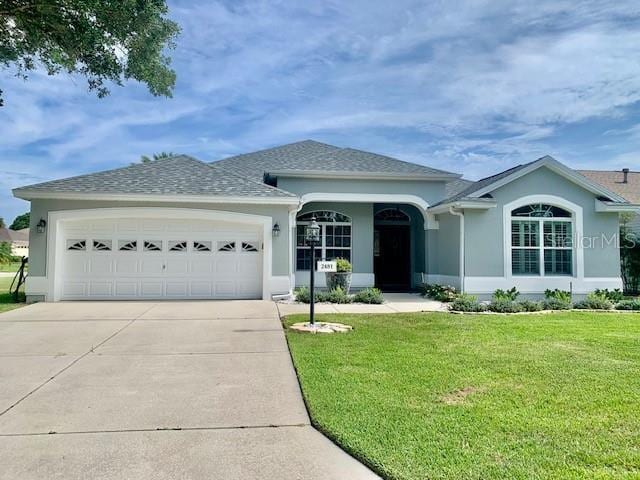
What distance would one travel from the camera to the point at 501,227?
531 inches

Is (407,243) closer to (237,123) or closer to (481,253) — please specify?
(481,253)

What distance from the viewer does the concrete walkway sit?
11.2m

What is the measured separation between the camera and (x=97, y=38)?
9945mm

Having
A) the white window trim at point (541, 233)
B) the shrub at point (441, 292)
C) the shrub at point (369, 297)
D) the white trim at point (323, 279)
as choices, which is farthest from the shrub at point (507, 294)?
the white trim at point (323, 279)

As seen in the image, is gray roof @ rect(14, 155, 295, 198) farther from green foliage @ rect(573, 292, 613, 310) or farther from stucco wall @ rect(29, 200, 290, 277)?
green foliage @ rect(573, 292, 613, 310)

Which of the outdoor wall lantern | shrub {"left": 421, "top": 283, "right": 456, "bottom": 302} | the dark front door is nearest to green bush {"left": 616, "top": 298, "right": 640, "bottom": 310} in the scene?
shrub {"left": 421, "top": 283, "right": 456, "bottom": 302}

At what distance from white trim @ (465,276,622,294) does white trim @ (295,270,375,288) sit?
13.3ft

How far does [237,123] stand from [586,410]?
1907 cm

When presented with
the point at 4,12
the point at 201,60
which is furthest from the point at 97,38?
the point at 201,60

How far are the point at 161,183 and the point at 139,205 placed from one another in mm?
1017

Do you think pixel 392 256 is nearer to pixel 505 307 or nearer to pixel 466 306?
pixel 466 306

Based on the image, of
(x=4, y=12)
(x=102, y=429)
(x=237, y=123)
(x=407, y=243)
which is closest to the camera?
(x=102, y=429)

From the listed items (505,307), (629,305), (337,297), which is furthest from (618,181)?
(337,297)

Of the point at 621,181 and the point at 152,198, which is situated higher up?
the point at 621,181
